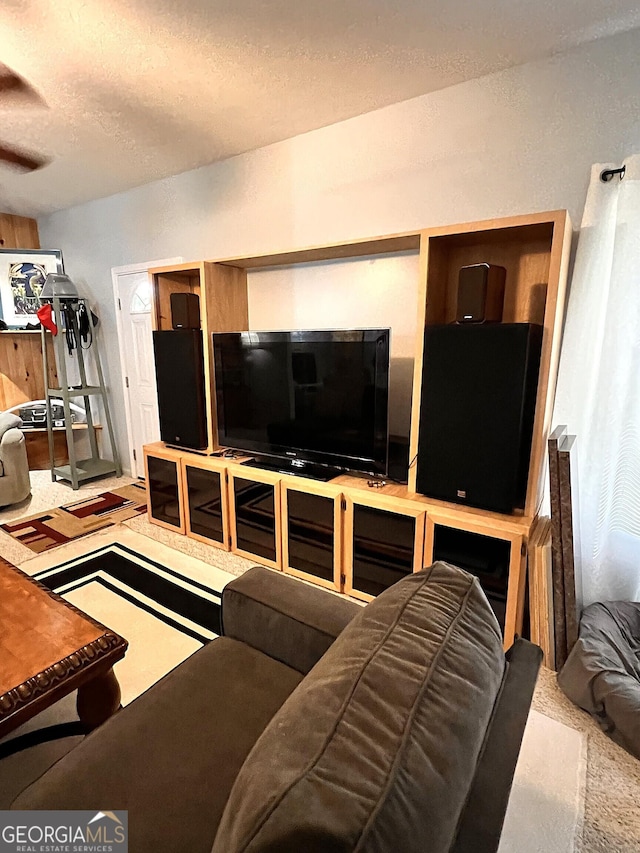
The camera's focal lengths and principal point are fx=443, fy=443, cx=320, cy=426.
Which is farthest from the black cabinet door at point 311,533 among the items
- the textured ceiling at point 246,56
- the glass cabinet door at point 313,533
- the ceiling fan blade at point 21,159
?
the ceiling fan blade at point 21,159

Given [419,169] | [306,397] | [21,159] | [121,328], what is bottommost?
[306,397]

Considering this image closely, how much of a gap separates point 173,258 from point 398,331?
2001 millimetres

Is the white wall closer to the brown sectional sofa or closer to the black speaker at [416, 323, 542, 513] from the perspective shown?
the black speaker at [416, 323, 542, 513]

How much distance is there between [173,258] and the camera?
3451 millimetres

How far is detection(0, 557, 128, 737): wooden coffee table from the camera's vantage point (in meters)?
1.17

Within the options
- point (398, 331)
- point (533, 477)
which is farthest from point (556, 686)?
point (398, 331)

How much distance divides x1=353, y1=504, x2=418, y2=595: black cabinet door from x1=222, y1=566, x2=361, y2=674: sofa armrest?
76 centimetres

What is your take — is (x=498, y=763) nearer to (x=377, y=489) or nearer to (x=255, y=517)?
(x=377, y=489)

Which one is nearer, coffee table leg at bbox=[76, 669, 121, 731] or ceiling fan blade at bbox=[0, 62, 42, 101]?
coffee table leg at bbox=[76, 669, 121, 731]

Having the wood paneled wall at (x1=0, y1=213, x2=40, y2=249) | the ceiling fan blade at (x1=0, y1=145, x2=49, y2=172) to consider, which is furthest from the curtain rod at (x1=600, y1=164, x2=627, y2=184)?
the wood paneled wall at (x1=0, y1=213, x2=40, y2=249)

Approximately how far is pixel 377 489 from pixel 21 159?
3.25 meters

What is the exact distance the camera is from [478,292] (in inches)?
71.1

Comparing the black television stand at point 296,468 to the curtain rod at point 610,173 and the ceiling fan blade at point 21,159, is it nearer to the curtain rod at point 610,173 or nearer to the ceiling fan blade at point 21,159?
the curtain rod at point 610,173

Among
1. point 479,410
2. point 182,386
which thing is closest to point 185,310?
point 182,386
